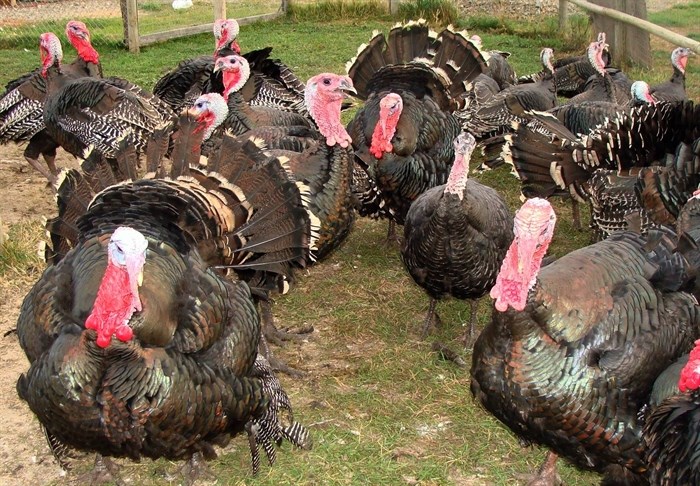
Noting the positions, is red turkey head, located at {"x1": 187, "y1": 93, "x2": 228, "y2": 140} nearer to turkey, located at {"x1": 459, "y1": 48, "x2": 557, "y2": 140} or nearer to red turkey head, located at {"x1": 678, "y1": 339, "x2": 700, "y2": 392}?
turkey, located at {"x1": 459, "y1": 48, "x2": 557, "y2": 140}

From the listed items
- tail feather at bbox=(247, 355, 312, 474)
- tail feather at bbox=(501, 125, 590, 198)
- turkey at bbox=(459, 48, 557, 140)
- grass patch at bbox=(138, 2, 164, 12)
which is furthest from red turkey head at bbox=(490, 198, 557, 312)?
grass patch at bbox=(138, 2, 164, 12)

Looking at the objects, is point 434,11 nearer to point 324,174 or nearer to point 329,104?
point 329,104

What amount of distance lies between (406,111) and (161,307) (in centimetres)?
302

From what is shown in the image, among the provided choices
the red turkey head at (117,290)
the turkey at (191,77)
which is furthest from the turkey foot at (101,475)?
the turkey at (191,77)

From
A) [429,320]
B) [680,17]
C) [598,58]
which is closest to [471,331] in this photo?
[429,320]

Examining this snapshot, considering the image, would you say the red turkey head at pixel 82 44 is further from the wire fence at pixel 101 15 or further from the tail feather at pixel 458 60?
the wire fence at pixel 101 15

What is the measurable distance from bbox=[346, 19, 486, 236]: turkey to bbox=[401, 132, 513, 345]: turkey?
0.85 metres

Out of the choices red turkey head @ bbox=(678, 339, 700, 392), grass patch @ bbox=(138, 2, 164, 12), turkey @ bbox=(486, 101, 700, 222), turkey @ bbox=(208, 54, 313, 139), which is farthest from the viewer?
grass patch @ bbox=(138, 2, 164, 12)

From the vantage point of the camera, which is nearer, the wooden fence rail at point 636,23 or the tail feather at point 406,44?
the wooden fence rail at point 636,23

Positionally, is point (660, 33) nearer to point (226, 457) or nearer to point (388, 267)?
point (388, 267)

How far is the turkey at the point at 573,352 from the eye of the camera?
2.95m

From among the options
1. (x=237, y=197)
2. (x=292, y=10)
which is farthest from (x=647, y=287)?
(x=292, y=10)

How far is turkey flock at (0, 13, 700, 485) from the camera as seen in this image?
288 centimetres

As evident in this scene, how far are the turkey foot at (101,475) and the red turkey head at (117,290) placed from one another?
42.2 inches
